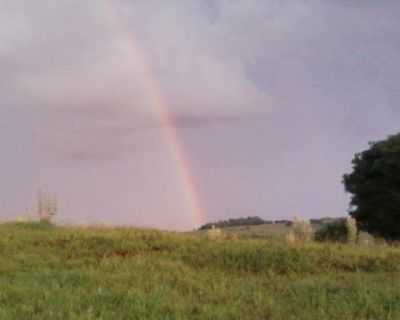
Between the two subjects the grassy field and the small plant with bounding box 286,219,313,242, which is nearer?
the grassy field

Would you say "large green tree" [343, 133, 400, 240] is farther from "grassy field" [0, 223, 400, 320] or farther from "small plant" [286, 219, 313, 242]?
"grassy field" [0, 223, 400, 320]

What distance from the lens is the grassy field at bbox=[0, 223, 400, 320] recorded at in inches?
290

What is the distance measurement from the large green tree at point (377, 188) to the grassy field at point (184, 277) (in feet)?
59.3

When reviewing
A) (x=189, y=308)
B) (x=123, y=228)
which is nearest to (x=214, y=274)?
(x=189, y=308)

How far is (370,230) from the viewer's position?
3066cm

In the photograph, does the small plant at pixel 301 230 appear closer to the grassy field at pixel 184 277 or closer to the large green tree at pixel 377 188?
the grassy field at pixel 184 277

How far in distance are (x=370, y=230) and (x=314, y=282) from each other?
22.5 meters

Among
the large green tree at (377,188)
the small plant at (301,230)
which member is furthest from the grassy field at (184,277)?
the large green tree at (377,188)

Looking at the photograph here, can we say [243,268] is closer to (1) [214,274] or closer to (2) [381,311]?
(1) [214,274]

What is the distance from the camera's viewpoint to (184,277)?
9367 millimetres

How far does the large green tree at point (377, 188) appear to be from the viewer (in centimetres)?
3025

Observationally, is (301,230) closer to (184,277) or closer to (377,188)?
(184,277)

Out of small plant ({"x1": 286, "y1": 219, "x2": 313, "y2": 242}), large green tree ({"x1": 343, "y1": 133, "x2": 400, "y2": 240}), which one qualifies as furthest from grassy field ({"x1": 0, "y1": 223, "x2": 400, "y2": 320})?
large green tree ({"x1": 343, "y1": 133, "x2": 400, "y2": 240})

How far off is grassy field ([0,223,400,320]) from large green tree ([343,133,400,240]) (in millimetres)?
18077
